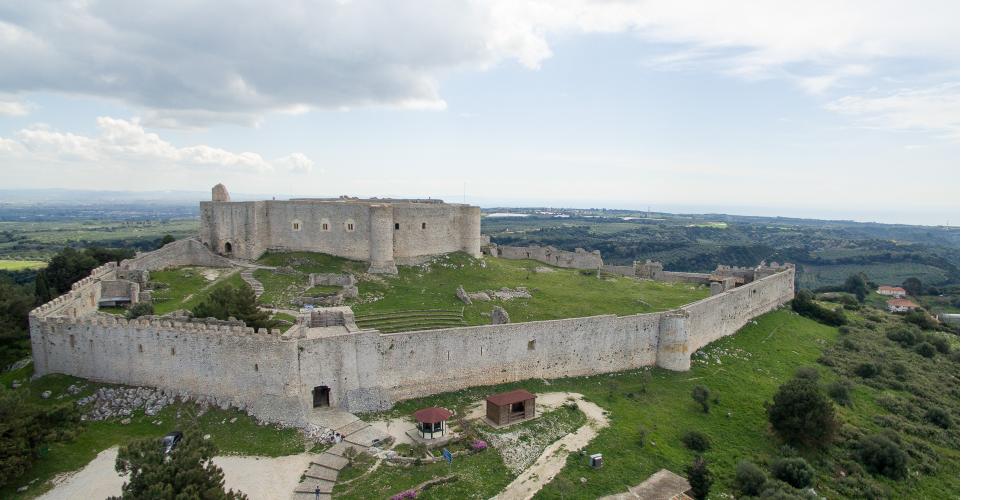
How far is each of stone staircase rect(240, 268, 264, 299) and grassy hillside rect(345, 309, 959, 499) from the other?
14617 mm

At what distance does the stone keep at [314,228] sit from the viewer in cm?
4175

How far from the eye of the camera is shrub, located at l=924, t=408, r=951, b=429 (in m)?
29.7

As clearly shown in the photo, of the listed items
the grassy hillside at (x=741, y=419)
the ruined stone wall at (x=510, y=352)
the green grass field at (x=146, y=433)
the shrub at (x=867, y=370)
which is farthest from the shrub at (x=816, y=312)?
the green grass field at (x=146, y=433)

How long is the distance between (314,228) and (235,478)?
1049 inches

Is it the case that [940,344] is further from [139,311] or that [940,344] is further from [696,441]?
[139,311]

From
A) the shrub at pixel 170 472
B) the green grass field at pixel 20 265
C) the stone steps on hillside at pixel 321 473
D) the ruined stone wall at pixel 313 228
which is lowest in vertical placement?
the stone steps on hillside at pixel 321 473

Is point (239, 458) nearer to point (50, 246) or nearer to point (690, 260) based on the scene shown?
point (690, 260)

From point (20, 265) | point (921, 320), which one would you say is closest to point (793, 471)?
point (921, 320)

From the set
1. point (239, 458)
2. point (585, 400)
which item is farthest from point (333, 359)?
point (585, 400)

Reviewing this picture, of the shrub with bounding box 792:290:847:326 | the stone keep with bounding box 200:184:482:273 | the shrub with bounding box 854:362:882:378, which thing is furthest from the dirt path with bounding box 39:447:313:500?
the shrub with bounding box 792:290:847:326

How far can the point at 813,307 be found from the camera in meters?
50.2

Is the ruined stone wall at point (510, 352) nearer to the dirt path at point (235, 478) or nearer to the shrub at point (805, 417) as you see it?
the dirt path at point (235, 478)

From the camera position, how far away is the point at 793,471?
2253cm

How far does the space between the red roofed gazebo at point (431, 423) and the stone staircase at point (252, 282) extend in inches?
654
